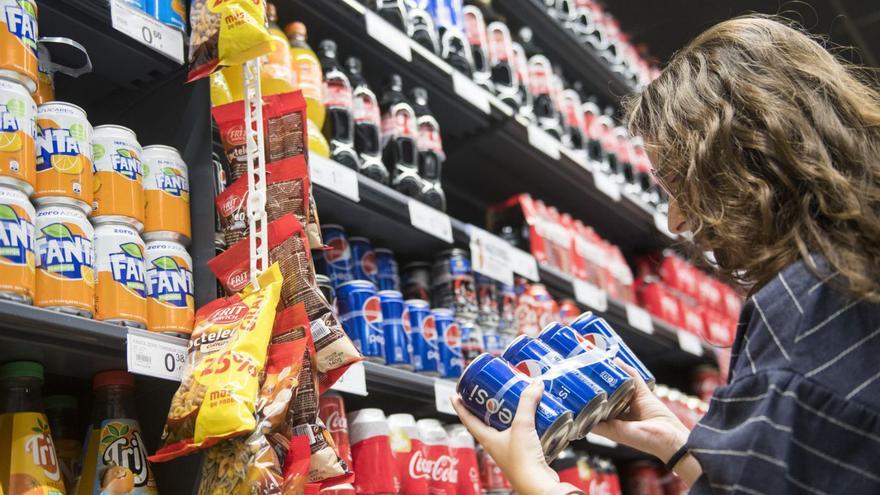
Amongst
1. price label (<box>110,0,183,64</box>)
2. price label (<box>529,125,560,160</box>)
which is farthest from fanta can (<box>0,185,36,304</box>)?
price label (<box>529,125,560,160</box>)

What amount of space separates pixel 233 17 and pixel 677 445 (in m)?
0.99

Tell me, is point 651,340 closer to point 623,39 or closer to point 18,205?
point 623,39

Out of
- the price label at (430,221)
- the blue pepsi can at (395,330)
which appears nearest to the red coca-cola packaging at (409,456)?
the blue pepsi can at (395,330)

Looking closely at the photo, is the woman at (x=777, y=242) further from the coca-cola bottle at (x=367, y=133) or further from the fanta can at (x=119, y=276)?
the coca-cola bottle at (x=367, y=133)

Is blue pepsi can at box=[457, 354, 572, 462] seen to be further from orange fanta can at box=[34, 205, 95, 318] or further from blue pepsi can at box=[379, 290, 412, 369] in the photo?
blue pepsi can at box=[379, 290, 412, 369]

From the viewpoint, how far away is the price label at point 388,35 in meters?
2.08

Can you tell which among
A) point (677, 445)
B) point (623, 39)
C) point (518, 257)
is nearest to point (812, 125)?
point (677, 445)

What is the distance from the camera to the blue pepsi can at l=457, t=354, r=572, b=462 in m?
1.23

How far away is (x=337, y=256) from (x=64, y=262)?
32.0 inches

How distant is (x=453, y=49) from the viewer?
2518 millimetres

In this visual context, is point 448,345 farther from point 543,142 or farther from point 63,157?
point 63,157

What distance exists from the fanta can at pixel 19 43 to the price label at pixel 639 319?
201 centimetres

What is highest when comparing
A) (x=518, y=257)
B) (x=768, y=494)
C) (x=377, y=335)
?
(x=518, y=257)

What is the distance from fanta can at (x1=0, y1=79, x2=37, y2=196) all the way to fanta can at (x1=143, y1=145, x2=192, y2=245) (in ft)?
0.69
